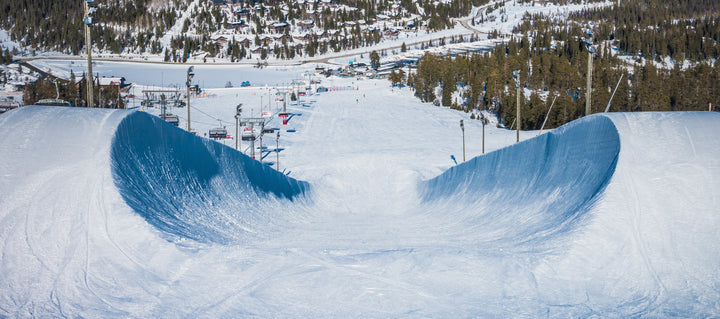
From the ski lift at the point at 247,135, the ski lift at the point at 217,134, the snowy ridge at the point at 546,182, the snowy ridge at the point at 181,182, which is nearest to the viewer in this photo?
the snowy ridge at the point at 181,182

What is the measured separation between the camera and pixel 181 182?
9148 mm

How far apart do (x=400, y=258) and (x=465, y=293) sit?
1.24 meters

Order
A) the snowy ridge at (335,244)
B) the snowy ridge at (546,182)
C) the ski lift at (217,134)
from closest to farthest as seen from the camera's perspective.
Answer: the snowy ridge at (335,244) → the snowy ridge at (546,182) → the ski lift at (217,134)

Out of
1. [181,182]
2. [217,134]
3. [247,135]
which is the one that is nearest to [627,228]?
[181,182]

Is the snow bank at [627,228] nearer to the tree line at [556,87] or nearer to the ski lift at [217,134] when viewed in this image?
the ski lift at [217,134]

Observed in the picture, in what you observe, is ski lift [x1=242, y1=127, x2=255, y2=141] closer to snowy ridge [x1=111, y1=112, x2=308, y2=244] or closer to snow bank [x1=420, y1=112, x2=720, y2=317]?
snowy ridge [x1=111, y1=112, x2=308, y2=244]

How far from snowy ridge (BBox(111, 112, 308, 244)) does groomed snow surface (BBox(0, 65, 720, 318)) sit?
4cm

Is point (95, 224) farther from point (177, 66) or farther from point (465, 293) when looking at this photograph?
point (177, 66)

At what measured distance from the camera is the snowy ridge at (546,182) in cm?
785

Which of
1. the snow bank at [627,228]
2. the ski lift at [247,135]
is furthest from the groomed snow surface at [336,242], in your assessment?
the ski lift at [247,135]

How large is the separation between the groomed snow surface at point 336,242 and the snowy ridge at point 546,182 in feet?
0.17

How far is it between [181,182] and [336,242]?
10.00 ft

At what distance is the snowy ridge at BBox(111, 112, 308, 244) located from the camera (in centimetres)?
737

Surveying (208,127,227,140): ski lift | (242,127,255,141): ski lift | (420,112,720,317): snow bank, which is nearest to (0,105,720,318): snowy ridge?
(420,112,720,317): snow bank
